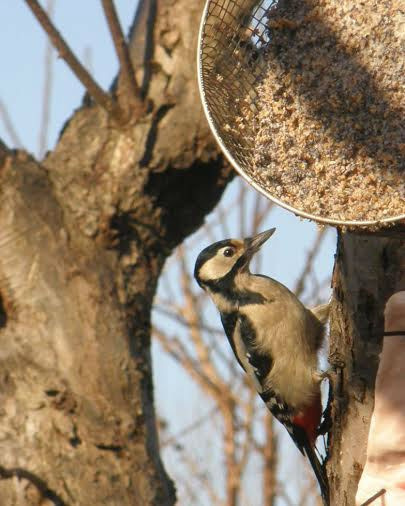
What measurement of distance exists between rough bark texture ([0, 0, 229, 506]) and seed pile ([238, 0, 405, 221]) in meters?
1.35

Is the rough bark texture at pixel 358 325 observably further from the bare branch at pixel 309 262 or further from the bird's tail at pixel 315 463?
the bare branch at pixel 309 262

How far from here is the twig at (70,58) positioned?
4434 millimetres

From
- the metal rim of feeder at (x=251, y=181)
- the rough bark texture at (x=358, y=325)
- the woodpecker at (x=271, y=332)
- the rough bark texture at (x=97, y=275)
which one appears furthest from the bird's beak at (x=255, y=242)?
the metal rim of feeder at (x=251, y=181)

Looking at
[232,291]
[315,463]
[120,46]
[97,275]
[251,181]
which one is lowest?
[315,463]

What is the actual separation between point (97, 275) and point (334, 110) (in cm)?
163

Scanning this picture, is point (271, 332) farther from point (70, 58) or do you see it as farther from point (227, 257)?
point (70, 58)

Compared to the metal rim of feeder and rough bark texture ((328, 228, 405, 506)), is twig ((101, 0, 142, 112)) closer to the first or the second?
the metal rim of feeder

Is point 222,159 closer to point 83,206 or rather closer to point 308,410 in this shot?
point 83,206

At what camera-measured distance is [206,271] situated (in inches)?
192

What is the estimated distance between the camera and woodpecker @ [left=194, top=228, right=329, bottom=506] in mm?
4461

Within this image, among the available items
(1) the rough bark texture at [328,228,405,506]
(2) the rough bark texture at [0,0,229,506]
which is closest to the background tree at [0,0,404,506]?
(2) the rough bark texture at [0,0,229,506]

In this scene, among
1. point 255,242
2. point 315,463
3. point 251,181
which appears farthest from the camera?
point 255,242

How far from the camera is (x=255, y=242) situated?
477 centimetres

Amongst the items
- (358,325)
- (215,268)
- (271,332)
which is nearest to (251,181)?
(358,325)
